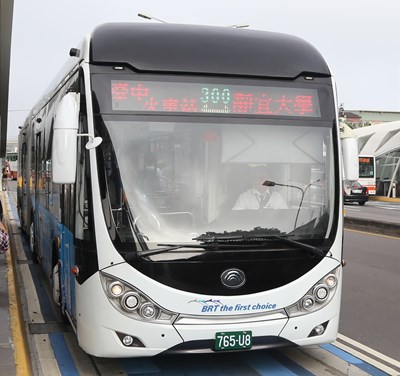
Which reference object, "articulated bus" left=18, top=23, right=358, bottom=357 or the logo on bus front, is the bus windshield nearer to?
"articulated bus" left=18, top=23, right=358, bottom=357

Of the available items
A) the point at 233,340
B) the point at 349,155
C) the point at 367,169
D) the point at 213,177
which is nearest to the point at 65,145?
the point at 213,177

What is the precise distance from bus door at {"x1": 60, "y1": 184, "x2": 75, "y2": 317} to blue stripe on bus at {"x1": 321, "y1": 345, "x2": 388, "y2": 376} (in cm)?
260

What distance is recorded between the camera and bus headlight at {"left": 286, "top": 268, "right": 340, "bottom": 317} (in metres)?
4.66

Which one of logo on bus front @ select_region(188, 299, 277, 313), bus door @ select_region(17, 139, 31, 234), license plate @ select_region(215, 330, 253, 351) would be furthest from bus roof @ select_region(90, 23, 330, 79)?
bus door @ select_region(17, 139, 31, 234)

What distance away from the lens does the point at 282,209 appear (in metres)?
4.81

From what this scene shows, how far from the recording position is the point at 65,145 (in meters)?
4.34

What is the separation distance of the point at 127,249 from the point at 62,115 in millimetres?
1172

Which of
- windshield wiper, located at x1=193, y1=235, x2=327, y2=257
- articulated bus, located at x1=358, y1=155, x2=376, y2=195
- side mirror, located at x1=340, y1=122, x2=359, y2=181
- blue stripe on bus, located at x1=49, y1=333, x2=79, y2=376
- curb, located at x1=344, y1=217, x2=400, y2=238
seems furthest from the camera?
articulated bus, located at x1=358, y1=155, x2=376, y2=195

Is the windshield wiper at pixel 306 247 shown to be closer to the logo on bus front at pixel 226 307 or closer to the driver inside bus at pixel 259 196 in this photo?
the driver inside bus at pixel 259 196

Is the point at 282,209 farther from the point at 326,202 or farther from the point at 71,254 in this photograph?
the point at 71,254

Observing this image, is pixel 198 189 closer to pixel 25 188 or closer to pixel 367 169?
pixel 25 188

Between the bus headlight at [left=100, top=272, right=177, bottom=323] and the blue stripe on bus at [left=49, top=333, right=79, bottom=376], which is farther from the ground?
the bus headlight at [left=100, top=272, right=177, bottom=323]

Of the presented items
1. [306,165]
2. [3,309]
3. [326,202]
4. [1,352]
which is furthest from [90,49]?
[3,309]

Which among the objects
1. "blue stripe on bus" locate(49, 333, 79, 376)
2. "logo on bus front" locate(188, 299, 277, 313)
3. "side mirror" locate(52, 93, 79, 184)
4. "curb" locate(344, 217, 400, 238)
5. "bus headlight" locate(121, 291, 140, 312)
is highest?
"side mirror" locate(52, 93, 79, 184)
